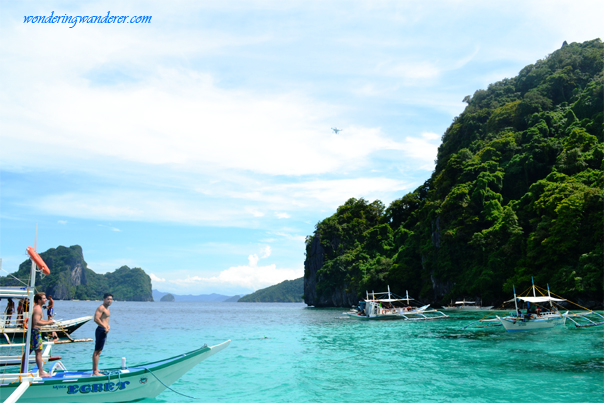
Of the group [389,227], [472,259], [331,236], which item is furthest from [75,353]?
[331,236]

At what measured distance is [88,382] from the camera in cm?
1016

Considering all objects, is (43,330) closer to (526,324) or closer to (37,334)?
(37,334)

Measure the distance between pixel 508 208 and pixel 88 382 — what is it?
5446 centimetres

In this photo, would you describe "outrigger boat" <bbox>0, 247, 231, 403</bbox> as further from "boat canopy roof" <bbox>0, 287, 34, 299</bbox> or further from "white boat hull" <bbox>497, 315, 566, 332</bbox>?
"white boat hull" <bbox>497, 315, 566, 332</bbox>

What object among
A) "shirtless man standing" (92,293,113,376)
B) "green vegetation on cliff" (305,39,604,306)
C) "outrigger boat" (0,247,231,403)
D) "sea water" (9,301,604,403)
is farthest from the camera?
"green vegetation on cliff" (305,39,604,306)

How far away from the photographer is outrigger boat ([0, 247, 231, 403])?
32.4 ft

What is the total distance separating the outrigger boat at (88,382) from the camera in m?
9.88

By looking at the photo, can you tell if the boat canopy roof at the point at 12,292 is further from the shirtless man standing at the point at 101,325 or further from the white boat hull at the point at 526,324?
the white boat hull at the point at 526,324

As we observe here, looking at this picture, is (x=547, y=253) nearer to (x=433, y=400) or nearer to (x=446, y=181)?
(x=446, y=181)

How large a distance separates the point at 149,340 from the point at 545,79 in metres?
81.2

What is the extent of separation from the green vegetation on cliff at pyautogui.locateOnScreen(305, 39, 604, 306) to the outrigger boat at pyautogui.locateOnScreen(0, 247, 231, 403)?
1641 inches

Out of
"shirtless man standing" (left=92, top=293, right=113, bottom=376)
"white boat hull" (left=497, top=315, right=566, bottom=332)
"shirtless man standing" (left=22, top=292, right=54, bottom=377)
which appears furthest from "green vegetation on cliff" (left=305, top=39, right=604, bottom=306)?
"shirtless man standing" (left=22, top=292, right=54, bottom=377)

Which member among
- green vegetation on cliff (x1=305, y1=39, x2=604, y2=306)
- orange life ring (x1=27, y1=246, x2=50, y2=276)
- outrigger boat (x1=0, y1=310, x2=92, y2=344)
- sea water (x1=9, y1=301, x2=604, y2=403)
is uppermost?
green vegetation on cliff (x1=305, y1=39, x2=604, y2=306)

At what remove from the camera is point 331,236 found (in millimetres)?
100000
